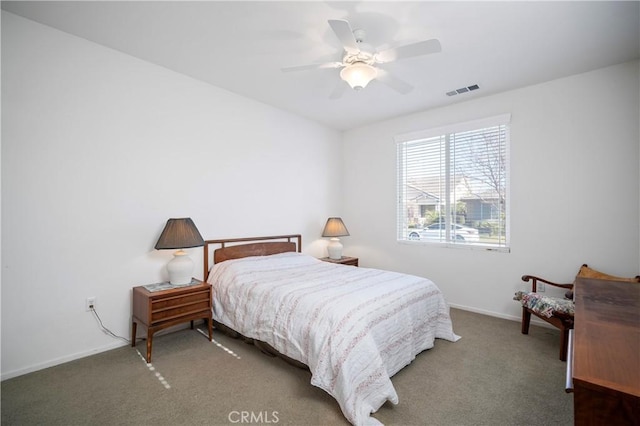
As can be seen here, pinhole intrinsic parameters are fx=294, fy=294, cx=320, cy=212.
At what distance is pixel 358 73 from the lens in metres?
2.45

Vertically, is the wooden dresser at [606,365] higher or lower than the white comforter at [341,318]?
higher

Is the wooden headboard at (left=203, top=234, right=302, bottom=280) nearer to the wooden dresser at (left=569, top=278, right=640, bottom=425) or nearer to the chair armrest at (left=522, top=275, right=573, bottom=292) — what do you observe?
the chair armrest at (left=522, top=275, right=573, bottom=292)

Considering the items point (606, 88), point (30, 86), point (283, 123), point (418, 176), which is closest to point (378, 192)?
point (418, 176)

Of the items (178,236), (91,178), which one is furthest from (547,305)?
(91,178)

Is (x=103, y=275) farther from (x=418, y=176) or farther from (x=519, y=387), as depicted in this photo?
(x=418, y=176)

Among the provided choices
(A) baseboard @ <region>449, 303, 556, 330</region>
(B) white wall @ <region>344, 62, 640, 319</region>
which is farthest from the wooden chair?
(A) baseboard @ <region>449, 303, 556, 330</region>

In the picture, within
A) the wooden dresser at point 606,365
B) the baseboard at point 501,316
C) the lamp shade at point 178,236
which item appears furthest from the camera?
the baseboard at point 501,316

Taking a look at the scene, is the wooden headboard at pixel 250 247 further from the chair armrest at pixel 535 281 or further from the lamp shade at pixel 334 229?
the chair armrest at pixel 535 281

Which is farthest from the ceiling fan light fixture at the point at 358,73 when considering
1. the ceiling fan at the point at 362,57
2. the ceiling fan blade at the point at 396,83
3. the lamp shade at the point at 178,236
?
the lamp shade at the point at 178,236

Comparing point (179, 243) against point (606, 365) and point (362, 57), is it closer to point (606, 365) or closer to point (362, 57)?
point (362, 57)

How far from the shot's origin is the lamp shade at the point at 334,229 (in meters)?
4.61

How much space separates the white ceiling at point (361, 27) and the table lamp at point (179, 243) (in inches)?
64.9

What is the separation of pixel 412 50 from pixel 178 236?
2.53m

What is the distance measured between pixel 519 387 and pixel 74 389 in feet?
10.6
